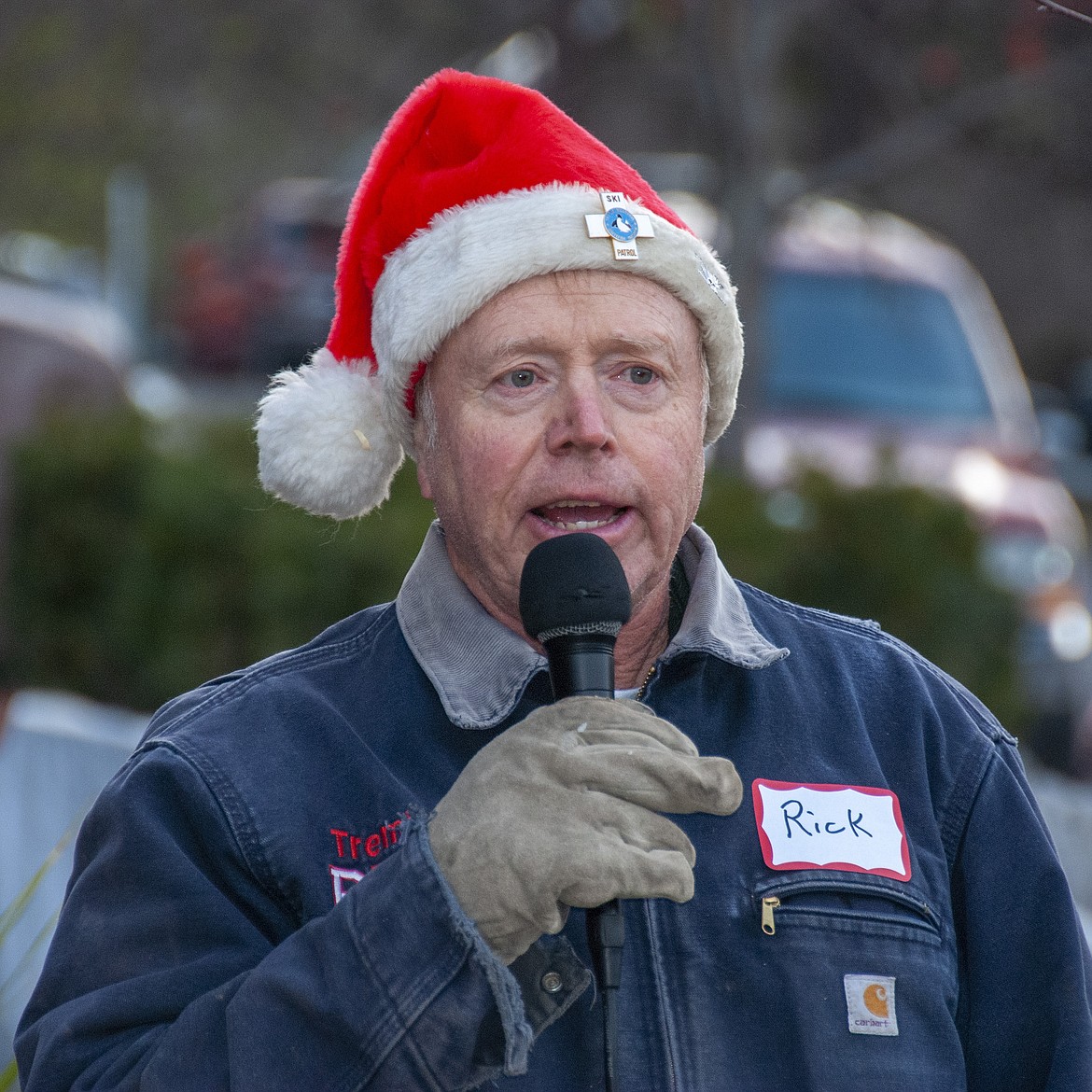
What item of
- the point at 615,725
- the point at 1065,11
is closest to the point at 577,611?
the point at 615,725

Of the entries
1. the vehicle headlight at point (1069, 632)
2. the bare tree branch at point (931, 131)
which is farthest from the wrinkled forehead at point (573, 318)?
the vehicle headlight at point (1069, 632)

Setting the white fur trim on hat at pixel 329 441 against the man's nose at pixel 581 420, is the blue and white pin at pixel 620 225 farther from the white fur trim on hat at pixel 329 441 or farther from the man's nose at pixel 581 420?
the white fur trim on hat at pixel 329 441

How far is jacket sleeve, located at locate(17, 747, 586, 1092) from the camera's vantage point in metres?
1.96

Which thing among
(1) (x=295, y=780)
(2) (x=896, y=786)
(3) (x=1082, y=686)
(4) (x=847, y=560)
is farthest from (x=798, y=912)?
(3) (x=1082, y=686)

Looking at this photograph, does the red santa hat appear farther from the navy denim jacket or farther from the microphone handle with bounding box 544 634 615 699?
the microphone handle with bounding box 544 634 615 699

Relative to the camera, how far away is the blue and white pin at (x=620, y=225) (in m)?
2.45

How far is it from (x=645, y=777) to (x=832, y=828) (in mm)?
543

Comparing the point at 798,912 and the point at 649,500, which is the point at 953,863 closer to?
the point at 798,912

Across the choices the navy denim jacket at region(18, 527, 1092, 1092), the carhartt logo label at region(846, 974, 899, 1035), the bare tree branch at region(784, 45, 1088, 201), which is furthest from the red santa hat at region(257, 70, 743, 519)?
the bare tree branch at region(784, 45, 1088, 201)

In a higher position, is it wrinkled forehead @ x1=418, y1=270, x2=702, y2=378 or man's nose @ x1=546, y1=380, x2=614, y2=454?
wrinkled forehead @ x1=418, y1=270, x2=702, y2=378

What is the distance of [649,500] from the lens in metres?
2.40

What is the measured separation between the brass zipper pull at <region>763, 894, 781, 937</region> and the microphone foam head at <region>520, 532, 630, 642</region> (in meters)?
0.48

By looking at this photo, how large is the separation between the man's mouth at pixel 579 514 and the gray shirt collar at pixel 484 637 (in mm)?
183

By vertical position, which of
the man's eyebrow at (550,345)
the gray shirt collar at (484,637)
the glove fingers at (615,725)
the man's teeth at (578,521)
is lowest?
the glove fingers at (615,725)
